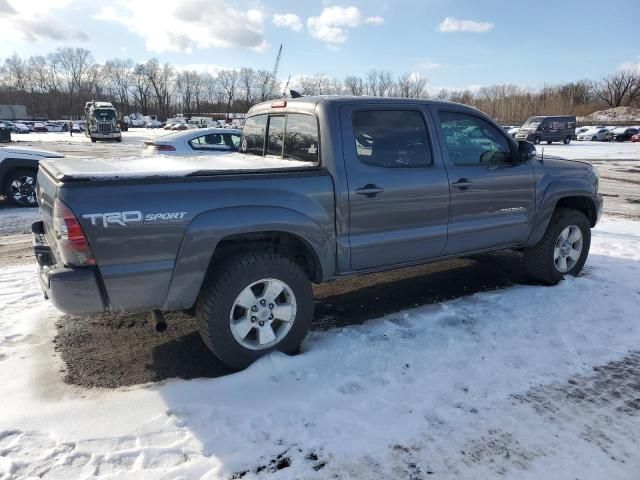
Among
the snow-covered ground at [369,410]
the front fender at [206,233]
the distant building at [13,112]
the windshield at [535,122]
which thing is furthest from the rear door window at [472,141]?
the distant building at [13,112]

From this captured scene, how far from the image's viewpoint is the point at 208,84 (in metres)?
113

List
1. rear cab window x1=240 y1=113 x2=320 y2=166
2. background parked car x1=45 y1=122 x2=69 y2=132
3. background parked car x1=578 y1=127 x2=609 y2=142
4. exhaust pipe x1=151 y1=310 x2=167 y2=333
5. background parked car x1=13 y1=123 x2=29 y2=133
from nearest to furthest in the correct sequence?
exhaust pipe x1=151 y1=310 x2=167 y2=333 → rear cab window x1=240 y1=113 x2=320 y2=166 → background parked car x1=578 y1=127 x2=609 y2=142 → background parked car x1=13 y1=123 x2=29 y2=133 → background parked car x1=45 y1=122 x2=69 y2=132

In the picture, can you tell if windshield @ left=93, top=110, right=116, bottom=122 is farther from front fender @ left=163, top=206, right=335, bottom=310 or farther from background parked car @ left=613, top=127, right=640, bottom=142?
background parked car @ left=613, top=127, right=640, bottom=142

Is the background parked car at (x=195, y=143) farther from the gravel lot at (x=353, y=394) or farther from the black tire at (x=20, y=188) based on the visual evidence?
the gravel lot at (x=353, y=394)

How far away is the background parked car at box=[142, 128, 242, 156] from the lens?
10039 millimetres

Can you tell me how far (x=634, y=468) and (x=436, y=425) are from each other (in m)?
1.03

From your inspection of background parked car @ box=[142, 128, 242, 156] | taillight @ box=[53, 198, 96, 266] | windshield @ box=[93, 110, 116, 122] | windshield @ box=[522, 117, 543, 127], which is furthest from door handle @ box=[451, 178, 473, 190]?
windshield @ box=[93, 110, 116, 122]

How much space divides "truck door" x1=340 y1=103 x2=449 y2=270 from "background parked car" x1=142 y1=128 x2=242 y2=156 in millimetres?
6449

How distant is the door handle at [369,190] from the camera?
3.79 m

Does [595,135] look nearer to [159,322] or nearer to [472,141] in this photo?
[472,141]

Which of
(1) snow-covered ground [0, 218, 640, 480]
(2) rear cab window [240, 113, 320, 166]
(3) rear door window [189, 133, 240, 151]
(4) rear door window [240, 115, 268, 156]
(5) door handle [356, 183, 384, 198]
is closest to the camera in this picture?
(1) snow-covered ground [0, 218, 640, 480]

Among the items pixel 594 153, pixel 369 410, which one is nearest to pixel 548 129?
pixel 594 153

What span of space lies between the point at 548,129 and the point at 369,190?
3705 cm

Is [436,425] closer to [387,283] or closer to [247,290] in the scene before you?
[247,290]
